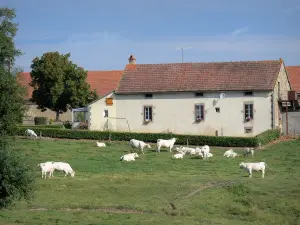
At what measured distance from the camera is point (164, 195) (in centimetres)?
2634

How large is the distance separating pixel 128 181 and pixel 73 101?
38376mm

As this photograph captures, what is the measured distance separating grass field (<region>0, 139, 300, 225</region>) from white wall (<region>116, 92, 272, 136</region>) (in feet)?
48.8

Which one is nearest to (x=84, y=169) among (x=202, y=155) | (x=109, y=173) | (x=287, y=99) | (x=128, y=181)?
(x=109, y=173)

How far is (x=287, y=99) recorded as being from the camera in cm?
5381

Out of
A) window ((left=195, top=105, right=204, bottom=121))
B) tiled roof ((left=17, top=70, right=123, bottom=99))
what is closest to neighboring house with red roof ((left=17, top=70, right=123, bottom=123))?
tiled roof ((left=17, top=70, right=123, bottom=99))

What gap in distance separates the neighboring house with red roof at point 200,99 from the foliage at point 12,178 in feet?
113

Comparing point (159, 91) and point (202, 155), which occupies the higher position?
point (159, 91)

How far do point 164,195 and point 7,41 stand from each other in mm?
14091

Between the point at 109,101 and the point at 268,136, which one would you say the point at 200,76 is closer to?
the point at 109,101

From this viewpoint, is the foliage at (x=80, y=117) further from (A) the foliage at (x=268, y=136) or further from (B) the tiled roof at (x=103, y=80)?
(A) the foliage at (x=268, y=136)

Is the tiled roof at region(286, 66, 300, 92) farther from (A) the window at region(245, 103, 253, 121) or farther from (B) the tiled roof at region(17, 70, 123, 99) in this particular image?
(B) the tiled roof at region(17, 70, 123, 99)

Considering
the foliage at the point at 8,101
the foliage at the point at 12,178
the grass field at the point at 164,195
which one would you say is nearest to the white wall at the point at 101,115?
the grass field at the point at 164,195

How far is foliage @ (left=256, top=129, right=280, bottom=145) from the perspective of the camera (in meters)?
45.6

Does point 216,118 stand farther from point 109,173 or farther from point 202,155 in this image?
point 109,173
